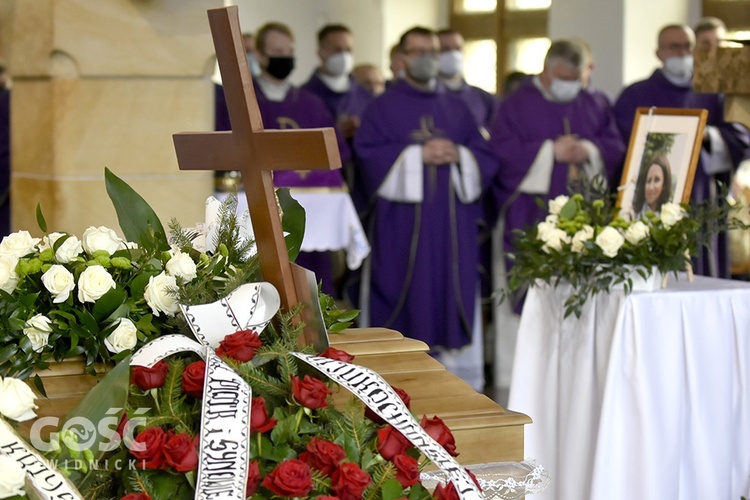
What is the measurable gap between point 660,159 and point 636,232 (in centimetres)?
47

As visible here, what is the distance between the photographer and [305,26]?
13250mm

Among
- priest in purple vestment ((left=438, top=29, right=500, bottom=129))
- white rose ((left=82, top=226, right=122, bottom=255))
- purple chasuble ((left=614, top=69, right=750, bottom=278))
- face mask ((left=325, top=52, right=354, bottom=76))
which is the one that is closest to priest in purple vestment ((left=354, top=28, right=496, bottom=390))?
purple chasuble ((left=614, top=69, right=750, bottom=278))

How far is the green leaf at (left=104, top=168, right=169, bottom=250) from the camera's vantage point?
1.91 metres

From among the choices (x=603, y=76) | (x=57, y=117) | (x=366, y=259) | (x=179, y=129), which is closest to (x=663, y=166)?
(x=179, y=129)

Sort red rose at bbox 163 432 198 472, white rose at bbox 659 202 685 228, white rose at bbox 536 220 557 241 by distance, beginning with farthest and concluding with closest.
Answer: white rose at bbox 536 220 557 241, white rose at bbox 659 202 685 228, red rose at bbox 163 432 198 472

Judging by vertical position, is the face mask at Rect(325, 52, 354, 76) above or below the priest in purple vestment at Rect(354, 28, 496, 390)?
above

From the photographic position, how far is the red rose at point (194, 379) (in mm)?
1510

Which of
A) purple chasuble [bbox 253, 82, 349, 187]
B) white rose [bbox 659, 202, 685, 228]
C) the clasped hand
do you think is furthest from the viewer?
purple chasuble [bbox 253, 82, 349, 187]

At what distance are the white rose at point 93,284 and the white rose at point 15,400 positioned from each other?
26cm

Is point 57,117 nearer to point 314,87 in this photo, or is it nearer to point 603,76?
point 314,87

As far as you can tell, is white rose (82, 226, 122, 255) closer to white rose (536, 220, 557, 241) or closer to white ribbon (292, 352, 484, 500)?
white ribbon (292, 352, 484, 500)

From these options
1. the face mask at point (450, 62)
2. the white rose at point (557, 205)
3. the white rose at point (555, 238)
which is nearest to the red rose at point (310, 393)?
the white rose at point (555, 238)

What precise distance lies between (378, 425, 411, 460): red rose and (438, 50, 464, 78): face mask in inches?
298

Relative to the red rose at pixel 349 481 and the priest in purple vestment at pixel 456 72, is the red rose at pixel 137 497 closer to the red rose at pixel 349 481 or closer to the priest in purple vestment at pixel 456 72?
the red rose at pixel 349 481
